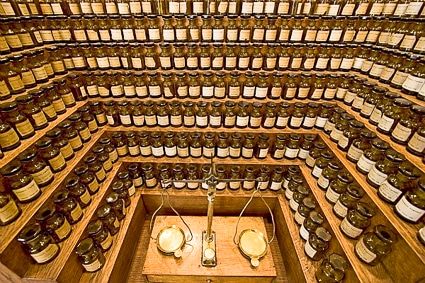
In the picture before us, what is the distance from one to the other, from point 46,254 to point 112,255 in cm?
34

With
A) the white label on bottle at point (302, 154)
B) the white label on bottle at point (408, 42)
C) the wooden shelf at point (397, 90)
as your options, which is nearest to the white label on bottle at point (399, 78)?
the wooden shelf at point (397, 90)

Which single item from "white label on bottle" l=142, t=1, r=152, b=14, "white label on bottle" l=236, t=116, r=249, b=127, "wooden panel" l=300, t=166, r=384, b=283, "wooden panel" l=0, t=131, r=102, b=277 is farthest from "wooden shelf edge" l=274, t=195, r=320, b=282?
"white label on bottle" l=142, t=1, r=152, b=14

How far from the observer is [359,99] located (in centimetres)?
124

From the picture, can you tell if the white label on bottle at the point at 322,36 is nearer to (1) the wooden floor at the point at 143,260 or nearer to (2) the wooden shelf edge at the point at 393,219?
(2) the wooden shelf edge at the point at 393,219

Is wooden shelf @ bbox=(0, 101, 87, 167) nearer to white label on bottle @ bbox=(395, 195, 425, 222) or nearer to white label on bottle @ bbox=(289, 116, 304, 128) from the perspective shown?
white label on bottle @ bbox=(289, 116, 304, 128)

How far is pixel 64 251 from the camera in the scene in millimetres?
924

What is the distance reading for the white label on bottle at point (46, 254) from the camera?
2.73 ft

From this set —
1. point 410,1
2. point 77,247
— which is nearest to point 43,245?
point 77,247

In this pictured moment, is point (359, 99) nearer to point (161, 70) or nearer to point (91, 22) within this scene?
point (161, 70)

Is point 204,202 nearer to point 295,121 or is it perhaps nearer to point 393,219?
point 295,121

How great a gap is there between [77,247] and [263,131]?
3.98ft

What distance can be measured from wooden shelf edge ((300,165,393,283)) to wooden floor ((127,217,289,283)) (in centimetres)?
58

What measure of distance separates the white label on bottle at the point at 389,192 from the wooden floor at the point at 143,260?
88 centimetres

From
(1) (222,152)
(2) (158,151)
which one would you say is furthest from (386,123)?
(2) (158,151)
